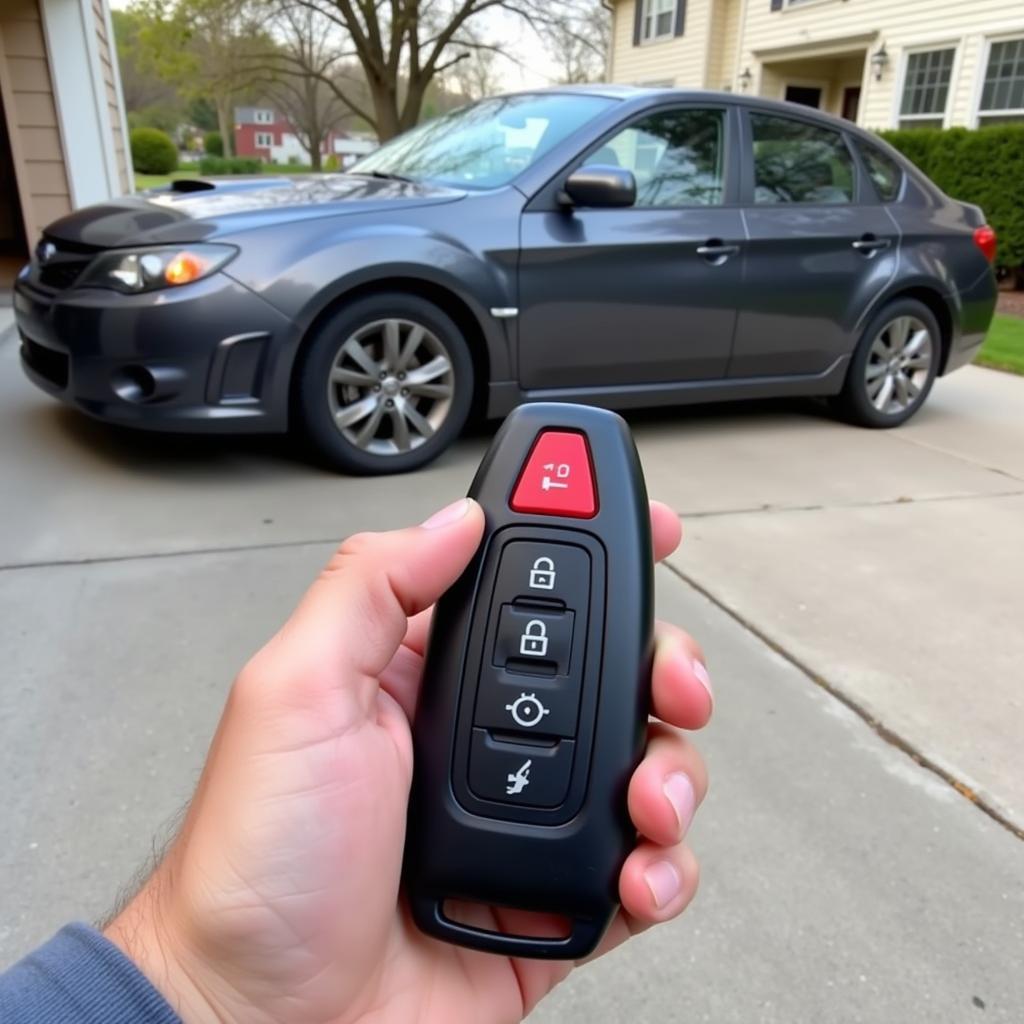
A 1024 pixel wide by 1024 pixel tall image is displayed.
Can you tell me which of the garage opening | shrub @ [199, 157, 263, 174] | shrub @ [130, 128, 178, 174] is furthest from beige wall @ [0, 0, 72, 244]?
shrub @ [199, 157, 263, 174]

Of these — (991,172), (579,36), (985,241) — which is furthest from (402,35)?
(985,241)

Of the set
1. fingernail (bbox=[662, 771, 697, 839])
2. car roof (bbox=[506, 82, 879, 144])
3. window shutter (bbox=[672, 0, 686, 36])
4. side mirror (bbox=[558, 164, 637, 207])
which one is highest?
window shutter (bbox=[672, 0, 686, 36])

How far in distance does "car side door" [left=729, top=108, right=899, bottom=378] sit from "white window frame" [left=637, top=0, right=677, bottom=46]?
16791 millimetres

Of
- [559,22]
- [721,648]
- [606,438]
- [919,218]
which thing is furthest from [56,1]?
[559,22]

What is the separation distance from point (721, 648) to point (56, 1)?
7.87 metres

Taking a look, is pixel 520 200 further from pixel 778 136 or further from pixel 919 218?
pixel 919 218

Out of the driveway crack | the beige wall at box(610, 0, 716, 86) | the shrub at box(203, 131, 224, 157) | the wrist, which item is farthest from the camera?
the shrub at box(203, 131, 224, 157)

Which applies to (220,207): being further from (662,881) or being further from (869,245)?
(662,881)

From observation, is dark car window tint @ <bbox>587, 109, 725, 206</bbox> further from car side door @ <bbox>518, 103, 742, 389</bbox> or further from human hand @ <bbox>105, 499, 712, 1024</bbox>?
human hand @ <bbox>105, 499, 712, 1024</bbox>

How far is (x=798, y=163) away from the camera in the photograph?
4660 millimetres

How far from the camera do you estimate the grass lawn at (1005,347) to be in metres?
6.98

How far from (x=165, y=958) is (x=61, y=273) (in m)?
3.41

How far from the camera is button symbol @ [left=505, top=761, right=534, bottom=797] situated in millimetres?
944

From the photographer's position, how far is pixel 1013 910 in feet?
5.74
